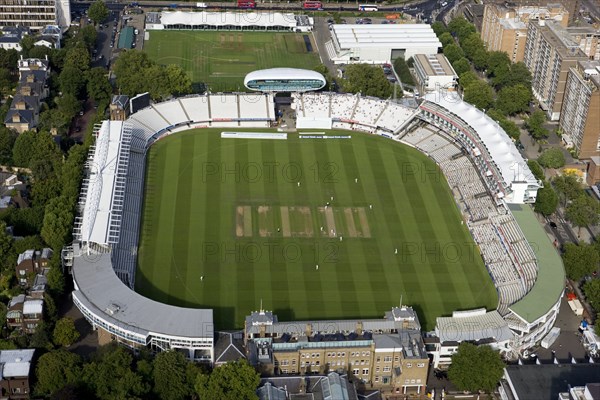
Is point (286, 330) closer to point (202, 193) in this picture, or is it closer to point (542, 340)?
point (542, 340)

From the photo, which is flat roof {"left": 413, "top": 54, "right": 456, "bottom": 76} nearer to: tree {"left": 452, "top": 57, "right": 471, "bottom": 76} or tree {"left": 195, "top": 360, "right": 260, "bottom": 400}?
tree {"left": 452, "top": 57, "right": 471, "bottom": 76}

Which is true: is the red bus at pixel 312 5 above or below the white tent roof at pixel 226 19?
above

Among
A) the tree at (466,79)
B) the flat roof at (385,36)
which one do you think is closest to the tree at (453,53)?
the flat roof at (385,36)

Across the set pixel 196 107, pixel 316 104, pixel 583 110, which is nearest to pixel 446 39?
pixel 316 104

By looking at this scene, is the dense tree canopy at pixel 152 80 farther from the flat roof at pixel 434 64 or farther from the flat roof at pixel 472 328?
the flat roof at pixel 472 328

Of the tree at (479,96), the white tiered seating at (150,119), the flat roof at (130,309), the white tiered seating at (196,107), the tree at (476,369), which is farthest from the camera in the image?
the tree at (479,96)

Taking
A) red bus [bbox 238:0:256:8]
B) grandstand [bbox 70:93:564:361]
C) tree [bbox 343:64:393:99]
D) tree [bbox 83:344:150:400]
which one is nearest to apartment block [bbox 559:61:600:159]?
grandstand [bbox 70:93:564:361]

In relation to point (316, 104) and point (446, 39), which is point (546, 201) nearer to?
point (316, 104)

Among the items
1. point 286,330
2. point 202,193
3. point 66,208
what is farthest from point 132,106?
point 286,330
